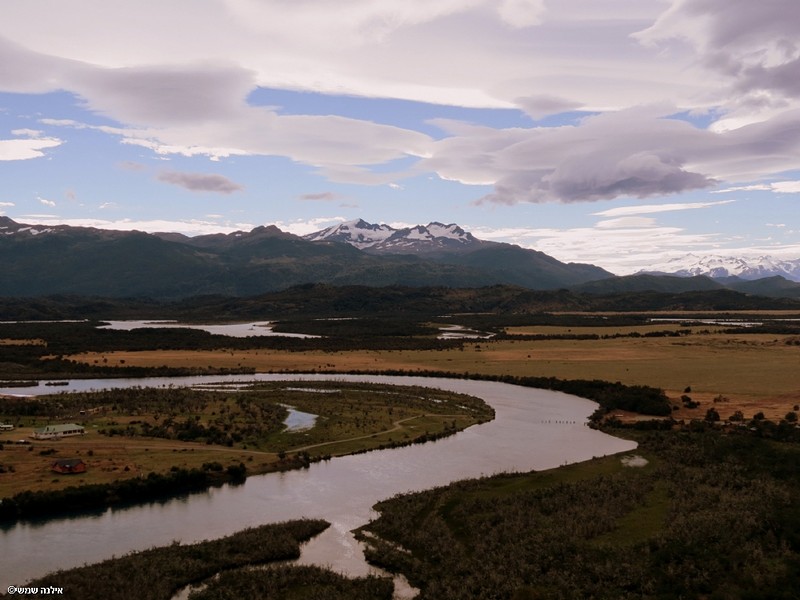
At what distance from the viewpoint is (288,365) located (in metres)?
134

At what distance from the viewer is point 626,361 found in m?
128

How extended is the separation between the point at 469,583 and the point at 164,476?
1142 inches

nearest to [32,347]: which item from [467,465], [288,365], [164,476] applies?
[288,365]

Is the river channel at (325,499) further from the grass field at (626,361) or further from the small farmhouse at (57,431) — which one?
the grass field at (626,361)

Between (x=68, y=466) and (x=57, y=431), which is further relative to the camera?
(x=57, y=431)

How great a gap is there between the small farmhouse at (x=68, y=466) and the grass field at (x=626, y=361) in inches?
2527

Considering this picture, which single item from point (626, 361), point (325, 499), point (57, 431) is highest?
point (626, 361)

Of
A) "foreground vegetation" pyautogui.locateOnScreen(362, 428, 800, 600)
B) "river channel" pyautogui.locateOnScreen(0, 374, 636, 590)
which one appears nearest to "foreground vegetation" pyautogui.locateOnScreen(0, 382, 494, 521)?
"river channel" pyautogui.locateOnScreen(0, 374, 636, 590)

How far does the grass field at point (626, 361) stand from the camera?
9006 centimetres

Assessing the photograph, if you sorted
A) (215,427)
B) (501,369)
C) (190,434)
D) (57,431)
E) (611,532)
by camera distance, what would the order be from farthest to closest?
(501,369), (215,427), (190,434), (57,431), (611,532)

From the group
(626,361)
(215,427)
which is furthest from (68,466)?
(626,361)

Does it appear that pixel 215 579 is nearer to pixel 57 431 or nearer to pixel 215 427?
pixel 215 427

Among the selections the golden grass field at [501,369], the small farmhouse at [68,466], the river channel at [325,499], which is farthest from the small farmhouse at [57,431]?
the river channel at [325,499]

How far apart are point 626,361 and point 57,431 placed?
99518 mm
